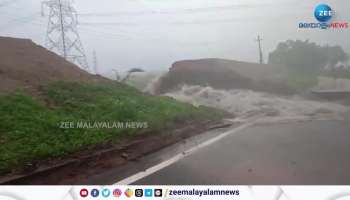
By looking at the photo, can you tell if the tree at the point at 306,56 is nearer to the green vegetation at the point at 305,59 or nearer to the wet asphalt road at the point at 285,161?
the green vegetation at the point at 305,59

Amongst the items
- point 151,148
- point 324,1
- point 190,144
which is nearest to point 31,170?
point 151,148

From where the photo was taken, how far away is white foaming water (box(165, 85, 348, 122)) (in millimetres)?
2410

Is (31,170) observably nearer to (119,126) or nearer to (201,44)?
(119,126)

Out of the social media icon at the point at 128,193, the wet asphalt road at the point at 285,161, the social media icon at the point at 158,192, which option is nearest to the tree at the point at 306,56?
the wet asphalt road at the point at 285,161

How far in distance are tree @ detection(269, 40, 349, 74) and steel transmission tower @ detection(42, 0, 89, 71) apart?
1393 mm

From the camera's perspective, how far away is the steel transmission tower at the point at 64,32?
8.04 feet

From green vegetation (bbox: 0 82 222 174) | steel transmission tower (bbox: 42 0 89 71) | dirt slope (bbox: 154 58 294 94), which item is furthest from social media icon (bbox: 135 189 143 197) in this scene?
steel transmission tower (bbox: 42 0 89 71)

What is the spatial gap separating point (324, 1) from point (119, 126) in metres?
1.63

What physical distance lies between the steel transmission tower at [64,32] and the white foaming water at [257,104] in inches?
28.6

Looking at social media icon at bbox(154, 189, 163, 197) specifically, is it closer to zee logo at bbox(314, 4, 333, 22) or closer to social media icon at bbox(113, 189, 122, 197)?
social media icon at bbox(113, 189, 122, 197)

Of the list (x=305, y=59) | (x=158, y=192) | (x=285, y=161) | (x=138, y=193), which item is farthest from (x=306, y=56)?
(x=138, y=193)

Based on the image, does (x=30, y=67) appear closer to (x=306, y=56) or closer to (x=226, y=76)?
(x=226, y=76)

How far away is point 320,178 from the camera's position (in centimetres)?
236

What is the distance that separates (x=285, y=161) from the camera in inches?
92.8
